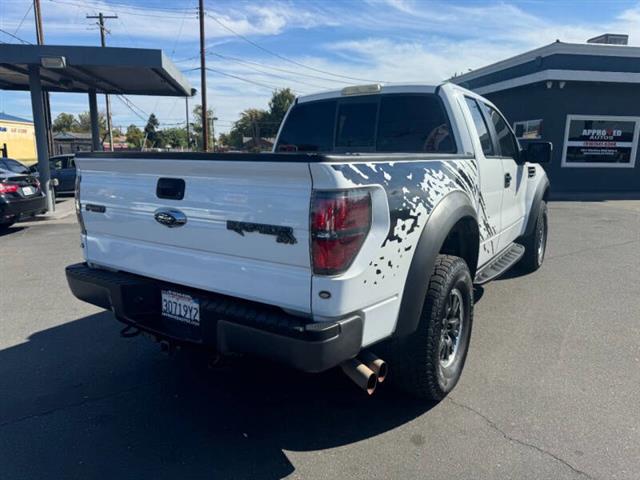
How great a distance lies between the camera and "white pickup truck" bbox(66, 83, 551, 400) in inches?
93.1

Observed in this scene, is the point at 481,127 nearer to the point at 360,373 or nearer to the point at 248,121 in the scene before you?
the point at 360,373

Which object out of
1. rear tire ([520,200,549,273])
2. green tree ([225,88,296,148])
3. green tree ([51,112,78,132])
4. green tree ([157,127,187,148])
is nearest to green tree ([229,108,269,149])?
green tree ([225,88,296,148])

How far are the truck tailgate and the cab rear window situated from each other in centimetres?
206

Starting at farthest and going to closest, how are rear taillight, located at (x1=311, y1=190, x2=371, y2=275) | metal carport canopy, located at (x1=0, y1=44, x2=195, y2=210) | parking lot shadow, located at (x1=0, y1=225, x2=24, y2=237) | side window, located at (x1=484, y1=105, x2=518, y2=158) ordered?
metal carport canopy, located at (x1=0, y1=44, x2=195, y2=210)
parking lot shadow, located at (x1=0, y1=225, x2=24, y2=237)
side window, located at (x1=484, y1=105, x2=518, y2=158)
rear taillight, located at (x1=311, y1=190, x2=371, y2=275)

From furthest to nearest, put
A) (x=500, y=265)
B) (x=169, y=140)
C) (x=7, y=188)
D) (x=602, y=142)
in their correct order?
(x=169, y=140)
(x=602, y=142)
(x=7, y=188)
(x=500, y=265)

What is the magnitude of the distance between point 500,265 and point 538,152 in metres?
1.41

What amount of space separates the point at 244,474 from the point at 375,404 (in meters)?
1.04

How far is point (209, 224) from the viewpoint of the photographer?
2709 millimetres

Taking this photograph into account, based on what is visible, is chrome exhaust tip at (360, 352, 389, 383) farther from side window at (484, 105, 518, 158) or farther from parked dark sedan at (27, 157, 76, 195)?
parked dark sedan at (27, 157, 76, 195)

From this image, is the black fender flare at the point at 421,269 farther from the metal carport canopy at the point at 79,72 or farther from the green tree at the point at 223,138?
the green tree at the point at 223,138

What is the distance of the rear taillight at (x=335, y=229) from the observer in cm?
231

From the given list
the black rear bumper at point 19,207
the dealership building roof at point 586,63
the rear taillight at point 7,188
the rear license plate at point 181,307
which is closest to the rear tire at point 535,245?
the rear license plate at point 181,307

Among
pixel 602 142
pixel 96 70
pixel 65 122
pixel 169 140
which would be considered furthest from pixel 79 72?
pixel 65 122

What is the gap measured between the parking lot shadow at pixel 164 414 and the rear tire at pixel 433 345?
0.22 m
